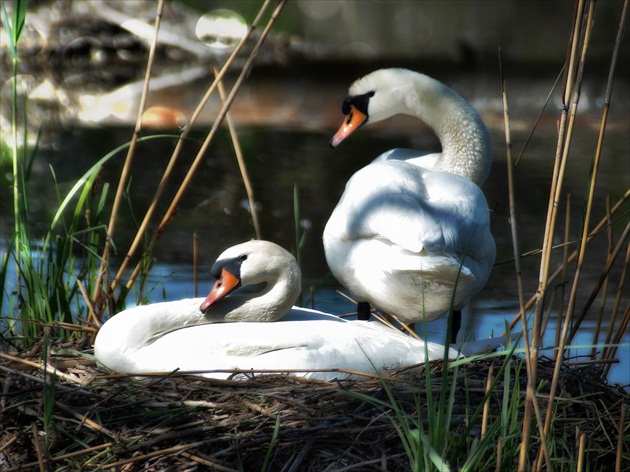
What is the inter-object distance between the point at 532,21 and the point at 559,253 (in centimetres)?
870

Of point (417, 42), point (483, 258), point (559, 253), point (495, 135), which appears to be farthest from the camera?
point (417, 42)

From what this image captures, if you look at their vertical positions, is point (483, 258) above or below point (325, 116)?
above

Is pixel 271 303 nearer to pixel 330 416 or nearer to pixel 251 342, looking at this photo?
pixel 251 342

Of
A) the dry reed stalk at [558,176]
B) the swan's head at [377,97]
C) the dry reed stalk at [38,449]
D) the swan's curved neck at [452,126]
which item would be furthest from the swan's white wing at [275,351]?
the swan's head at [377,97]

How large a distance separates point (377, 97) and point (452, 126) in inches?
15.4

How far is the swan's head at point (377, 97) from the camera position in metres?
4.52

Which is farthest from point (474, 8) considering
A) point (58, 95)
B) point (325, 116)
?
point (58, 95)

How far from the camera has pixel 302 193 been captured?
771cm

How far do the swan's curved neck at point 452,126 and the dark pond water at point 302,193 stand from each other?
0.58 metres

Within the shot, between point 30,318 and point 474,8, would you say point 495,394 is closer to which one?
point 30,318

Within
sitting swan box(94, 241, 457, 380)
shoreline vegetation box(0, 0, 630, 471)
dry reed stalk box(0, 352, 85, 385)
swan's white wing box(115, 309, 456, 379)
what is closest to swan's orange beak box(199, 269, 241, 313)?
sitting swan box(94, 241, 457, 380)

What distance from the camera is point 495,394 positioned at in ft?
10.1

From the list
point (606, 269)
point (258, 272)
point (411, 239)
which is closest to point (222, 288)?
point (258, 272)

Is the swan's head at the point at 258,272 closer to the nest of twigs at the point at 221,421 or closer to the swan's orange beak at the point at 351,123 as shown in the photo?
the nest of twigs at the point at 221,421
